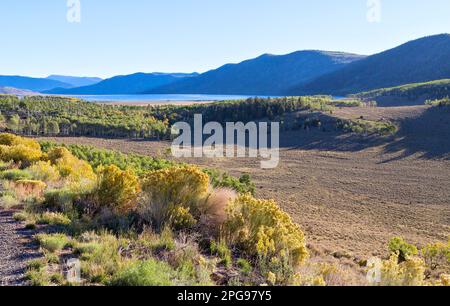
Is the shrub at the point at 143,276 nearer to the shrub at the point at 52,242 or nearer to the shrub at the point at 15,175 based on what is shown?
the shrub at the point at 52,242

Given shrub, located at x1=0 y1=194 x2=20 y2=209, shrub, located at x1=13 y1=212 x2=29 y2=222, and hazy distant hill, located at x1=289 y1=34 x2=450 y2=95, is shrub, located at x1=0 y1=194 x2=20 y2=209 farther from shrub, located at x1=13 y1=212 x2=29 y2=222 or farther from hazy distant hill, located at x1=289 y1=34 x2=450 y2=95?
hazy distant hill, located at x1=289 y1=34 x2=450 y2=95

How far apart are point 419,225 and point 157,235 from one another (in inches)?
726

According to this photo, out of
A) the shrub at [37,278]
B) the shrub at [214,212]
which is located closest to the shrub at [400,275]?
the shrub at [214,212]

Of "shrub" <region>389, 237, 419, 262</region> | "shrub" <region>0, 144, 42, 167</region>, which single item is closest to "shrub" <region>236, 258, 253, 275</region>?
"shrub" <region>389, 237, 419, 262</region>

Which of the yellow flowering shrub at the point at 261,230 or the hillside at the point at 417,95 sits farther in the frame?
the hillside at the point at 417,95

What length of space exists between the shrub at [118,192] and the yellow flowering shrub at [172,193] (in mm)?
329

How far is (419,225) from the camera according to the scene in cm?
2138

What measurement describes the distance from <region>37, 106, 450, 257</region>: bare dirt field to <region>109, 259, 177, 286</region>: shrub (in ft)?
35.0

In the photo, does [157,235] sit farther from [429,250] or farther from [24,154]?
[429,250]

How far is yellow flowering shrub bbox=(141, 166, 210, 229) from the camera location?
24.7 ft

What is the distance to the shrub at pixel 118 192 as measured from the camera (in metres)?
8.15
